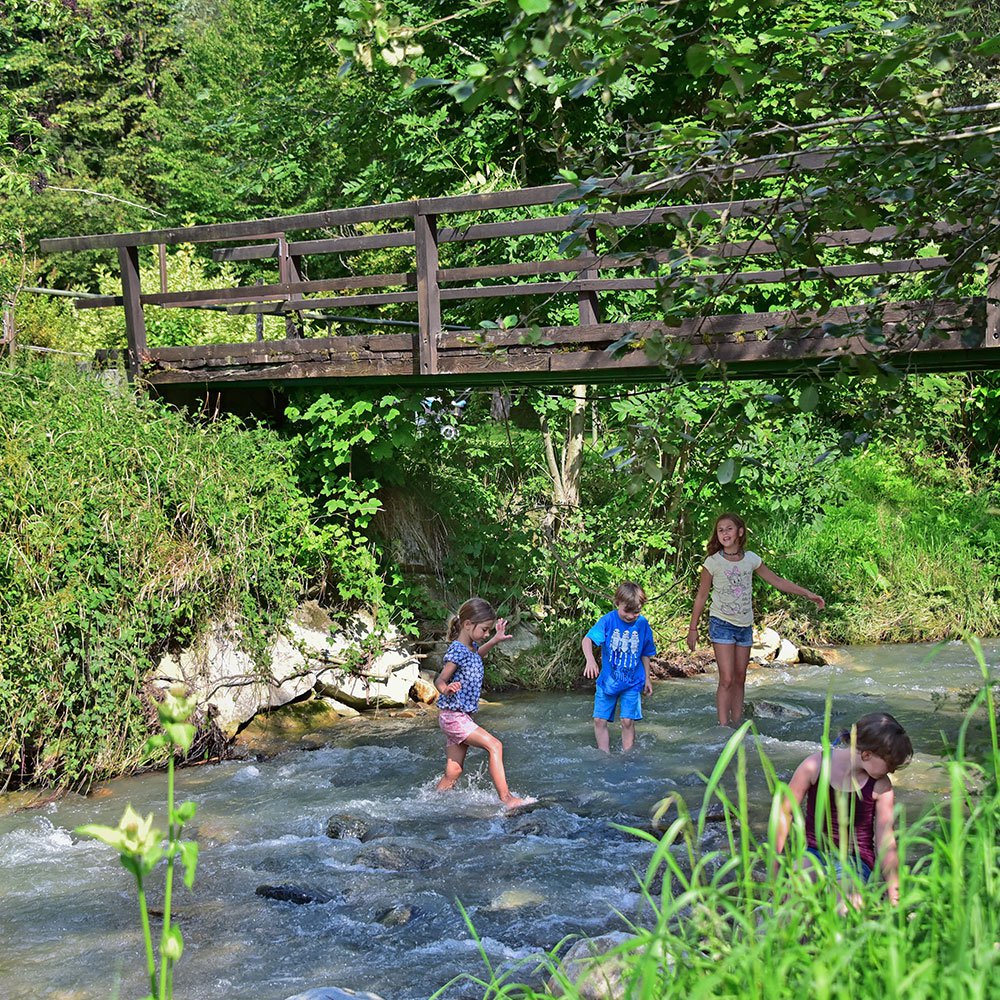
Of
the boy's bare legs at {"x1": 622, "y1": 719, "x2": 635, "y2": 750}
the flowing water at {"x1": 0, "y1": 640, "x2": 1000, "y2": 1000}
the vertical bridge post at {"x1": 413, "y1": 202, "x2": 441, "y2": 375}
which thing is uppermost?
the vertical bridge post at {"x1": 413, "y1": 202, "x2": 441, "y2": 375}

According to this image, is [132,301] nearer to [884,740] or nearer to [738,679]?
[738,679]

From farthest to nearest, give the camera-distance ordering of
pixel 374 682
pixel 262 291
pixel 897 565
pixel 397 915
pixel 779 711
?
pixel 897 565 → pixel 374 682 → pixel 262 291 → pixel 779 711 → pixel 397 915

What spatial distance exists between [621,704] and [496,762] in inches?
56.7

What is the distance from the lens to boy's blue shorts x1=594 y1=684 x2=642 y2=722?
8672mm

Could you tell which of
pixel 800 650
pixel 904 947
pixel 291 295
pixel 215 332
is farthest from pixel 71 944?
pixel 800 650

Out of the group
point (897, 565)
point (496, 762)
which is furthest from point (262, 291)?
point (897, 565)

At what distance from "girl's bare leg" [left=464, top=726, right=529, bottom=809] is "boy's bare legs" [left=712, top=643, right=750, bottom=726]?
2.21 m

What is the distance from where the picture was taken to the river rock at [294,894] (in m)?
6.20

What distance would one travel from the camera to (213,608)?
955 centimetres

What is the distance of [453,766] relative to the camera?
804 centimetres

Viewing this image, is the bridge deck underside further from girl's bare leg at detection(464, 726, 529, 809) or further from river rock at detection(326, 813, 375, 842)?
river rock at detection(326, 813, 375, 842)

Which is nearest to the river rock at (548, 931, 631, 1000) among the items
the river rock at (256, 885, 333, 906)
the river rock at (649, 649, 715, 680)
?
the river rock at (256, 885, 333, 906)

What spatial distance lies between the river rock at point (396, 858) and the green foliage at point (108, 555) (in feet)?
8.22

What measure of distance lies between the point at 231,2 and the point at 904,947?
29939 millimetres
